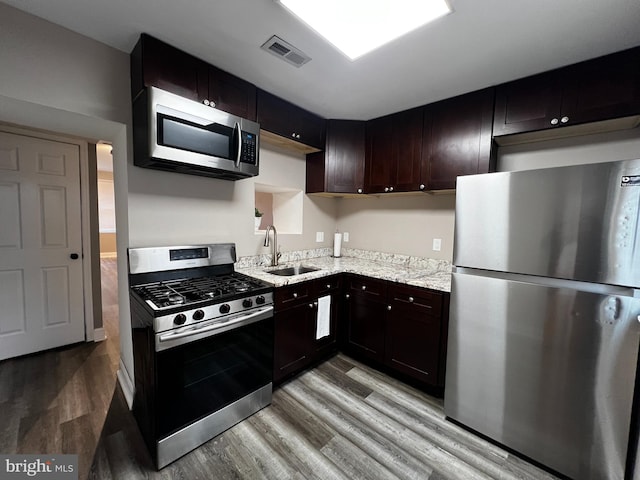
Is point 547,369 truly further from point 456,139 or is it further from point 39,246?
point 39,246

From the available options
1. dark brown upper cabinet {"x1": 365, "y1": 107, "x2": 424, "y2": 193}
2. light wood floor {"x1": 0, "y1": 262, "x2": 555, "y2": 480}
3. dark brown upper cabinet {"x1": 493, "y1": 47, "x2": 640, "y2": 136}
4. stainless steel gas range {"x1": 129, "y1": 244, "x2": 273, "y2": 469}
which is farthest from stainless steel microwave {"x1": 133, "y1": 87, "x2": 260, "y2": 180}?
dark brown upper cabinet {"x1": 493, "y1": 47, "x2": 640, "y2": 136}

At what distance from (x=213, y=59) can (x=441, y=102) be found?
1.80 m

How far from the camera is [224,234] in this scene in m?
2.32

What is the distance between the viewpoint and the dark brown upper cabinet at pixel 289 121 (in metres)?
2.21

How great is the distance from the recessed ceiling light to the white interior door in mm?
2698

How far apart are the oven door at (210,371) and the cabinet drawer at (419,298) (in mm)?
1031

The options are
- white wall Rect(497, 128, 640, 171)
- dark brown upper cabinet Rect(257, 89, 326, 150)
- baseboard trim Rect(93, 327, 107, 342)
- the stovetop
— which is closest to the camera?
the stovetop

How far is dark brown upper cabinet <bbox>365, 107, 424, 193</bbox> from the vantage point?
240cm

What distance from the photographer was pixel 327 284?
239cm

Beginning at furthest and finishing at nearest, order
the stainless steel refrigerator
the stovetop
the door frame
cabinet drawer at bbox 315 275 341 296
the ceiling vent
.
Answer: the door frame → cabinet drawer at bbox 315 275 341 296 → the ceiling vent → the stovetop → the stainless steel refrigerator

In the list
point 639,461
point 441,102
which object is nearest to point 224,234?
point 441,102

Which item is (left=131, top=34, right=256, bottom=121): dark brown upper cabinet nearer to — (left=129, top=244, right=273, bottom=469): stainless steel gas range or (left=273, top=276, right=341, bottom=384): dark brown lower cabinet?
(left=129, top=244, right=273, bottom=469): stainless steel gas range

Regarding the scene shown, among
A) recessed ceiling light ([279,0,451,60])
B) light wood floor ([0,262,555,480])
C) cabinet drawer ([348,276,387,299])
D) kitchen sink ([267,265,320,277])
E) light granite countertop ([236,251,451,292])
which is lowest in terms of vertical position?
light wood floor ([0,262,555,480])

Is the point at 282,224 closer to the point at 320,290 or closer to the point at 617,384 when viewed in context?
the point at 320,290
